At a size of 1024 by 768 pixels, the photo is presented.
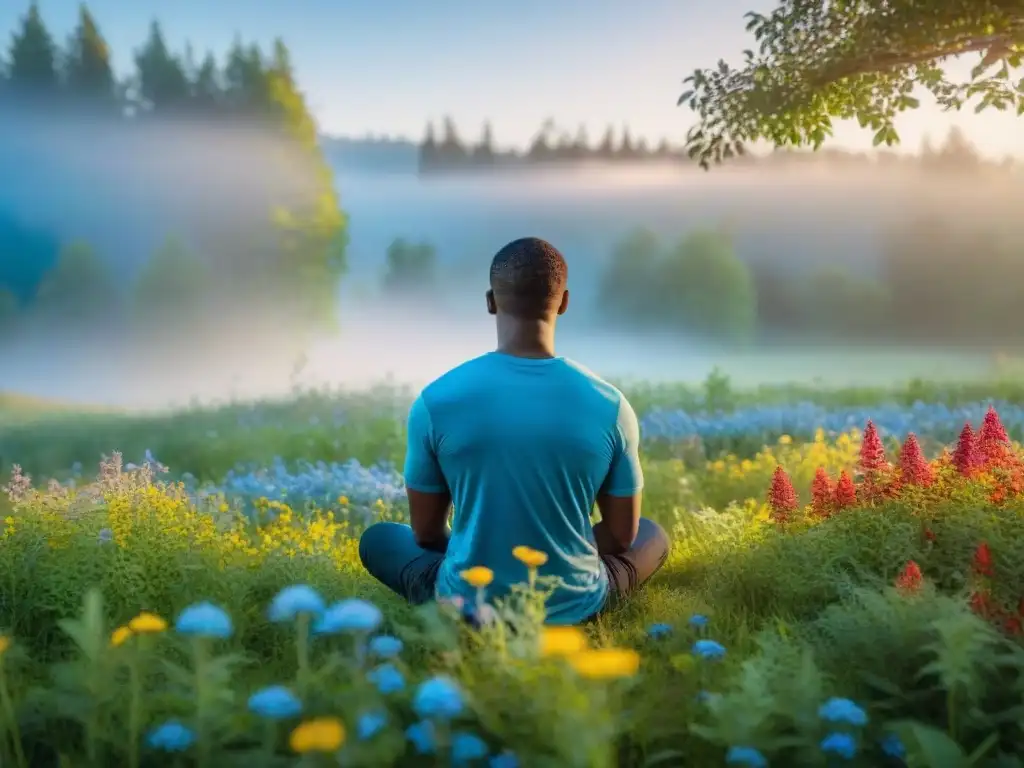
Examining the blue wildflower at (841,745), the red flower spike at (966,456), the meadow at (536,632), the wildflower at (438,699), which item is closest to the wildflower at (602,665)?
the meadow at (536,632)

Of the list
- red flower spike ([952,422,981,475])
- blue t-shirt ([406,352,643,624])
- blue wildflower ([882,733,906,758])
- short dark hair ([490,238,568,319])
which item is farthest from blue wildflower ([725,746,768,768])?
red flower spike ([952,422,981,475])

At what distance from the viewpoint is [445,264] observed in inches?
445

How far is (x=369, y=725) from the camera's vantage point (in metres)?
2.02

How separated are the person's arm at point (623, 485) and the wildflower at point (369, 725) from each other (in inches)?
55.1

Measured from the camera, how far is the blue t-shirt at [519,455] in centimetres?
304

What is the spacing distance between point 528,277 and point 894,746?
5.48 ft

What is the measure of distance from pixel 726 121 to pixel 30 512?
12.8 ft

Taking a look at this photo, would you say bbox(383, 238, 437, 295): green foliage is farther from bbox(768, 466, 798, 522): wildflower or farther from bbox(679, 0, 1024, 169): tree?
bbox(768, 466, 798, 522): wildflower

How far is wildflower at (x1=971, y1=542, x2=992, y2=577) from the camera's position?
3.04 metres

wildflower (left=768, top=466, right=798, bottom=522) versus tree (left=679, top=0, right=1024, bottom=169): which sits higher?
tree (left=679, top=0, right=1024, bottom=169)

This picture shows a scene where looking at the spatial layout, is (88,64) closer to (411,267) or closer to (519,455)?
(411,267)

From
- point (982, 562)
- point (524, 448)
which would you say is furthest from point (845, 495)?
point (524, 448)

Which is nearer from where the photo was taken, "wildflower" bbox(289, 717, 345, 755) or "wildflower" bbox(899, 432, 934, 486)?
"wildflower" bbox(289, 717, 345, 755)

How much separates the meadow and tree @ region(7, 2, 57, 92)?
259 inches
